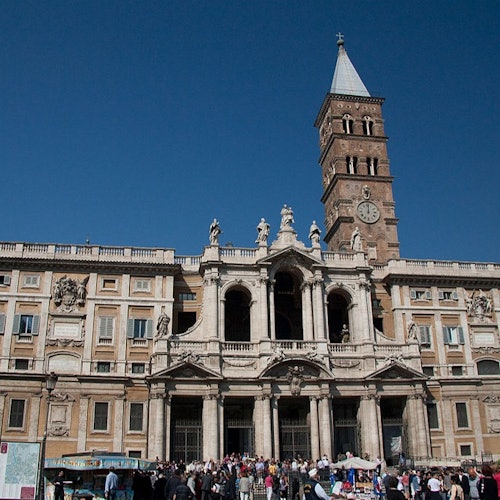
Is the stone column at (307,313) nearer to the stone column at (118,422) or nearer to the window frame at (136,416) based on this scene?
the window frame at (136,416)

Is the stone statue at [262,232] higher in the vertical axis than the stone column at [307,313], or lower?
higher

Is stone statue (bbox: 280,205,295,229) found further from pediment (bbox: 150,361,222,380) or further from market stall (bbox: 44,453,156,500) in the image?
market stall (bbox: 44,453,156,500)

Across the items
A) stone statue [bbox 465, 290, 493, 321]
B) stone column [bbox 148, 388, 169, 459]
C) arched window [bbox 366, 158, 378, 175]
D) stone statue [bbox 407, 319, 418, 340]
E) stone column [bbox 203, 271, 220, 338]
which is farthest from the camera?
arched window [bbox 366, 158, 378, 175]

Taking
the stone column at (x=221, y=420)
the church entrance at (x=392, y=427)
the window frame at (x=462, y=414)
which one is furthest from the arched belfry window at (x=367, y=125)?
the stone column at (x=221, y=420)

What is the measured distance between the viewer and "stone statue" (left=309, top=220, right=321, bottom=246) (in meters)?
46.7

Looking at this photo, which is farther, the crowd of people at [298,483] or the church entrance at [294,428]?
the church entrance at [294,428]

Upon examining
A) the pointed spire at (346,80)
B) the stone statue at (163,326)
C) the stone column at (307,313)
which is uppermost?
the pointed spire at (346,80)

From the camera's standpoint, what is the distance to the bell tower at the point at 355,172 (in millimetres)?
57406

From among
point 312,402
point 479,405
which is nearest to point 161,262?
point 312,402

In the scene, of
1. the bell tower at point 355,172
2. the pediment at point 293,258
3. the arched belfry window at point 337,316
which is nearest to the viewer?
the pediment at point 293,258

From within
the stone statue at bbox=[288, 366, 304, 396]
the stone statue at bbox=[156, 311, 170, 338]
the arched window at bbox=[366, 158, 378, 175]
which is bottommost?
the stone statue at bbox=[288, 366, 304, 396]

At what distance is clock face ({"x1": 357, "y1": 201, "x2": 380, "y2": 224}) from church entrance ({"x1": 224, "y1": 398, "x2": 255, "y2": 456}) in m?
22.8

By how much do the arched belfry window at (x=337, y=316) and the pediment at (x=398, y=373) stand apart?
18.7ft

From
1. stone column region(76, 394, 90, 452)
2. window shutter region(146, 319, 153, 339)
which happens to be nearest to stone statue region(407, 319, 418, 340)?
window shutter region(146, 319, 153, 339)
